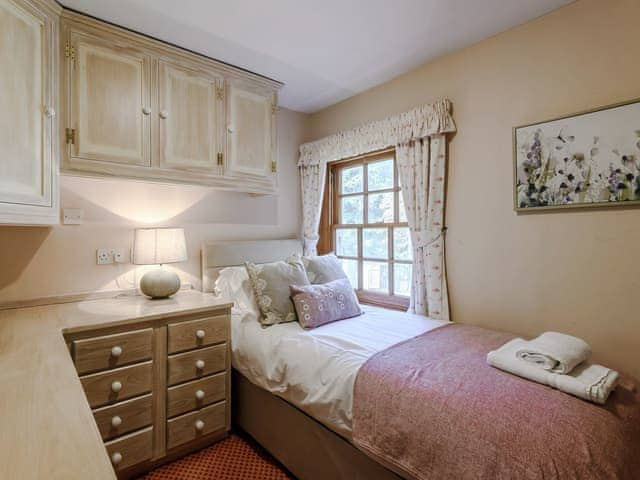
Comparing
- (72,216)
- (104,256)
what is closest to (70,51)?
(72,216)

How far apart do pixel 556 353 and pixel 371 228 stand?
5.68ft

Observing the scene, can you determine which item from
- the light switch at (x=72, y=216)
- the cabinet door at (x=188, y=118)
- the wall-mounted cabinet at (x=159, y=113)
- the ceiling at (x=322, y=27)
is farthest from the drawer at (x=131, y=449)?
the ceiling at (x=322, y=27)

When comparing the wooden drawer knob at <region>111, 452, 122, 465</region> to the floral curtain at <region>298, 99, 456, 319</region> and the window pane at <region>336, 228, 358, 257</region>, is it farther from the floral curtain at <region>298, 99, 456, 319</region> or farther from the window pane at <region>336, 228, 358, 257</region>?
the window pane at <region>336, 228, 358, 257</region>

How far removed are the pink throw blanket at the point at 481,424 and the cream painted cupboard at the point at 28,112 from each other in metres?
1.67

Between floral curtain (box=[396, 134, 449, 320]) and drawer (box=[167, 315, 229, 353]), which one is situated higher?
floral curtain (box=[396, 134, 449, 320])

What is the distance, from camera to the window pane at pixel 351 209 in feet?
9.88

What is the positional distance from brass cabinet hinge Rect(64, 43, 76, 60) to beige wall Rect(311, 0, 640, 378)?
2072mm

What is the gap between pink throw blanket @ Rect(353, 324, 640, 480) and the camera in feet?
3.20

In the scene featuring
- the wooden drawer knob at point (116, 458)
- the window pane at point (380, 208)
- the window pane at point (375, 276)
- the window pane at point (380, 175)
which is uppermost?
the window pane at point (380, 175)

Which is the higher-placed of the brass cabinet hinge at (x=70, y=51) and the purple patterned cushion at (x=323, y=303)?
the brass cabinet hinge at (x=70, y=51)

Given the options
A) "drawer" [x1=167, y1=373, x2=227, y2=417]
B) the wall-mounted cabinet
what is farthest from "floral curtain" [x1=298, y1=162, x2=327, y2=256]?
"drawer" [x1=167, y1=373, x2=227, y2=417]

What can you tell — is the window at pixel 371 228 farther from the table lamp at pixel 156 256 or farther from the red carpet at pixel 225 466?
the table lamp at pixel 156 256

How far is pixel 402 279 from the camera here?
2.68 meters

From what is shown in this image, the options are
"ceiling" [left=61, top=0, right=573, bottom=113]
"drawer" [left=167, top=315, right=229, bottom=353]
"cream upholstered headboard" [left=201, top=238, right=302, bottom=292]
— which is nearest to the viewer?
"ceiling" [left=61, top=0, right=573, bottom=113]
